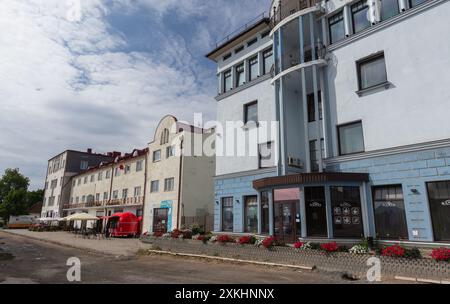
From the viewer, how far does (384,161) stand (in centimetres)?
1505

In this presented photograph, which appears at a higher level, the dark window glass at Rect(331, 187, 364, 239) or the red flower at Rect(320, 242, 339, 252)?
the dark window glass at Rect(331, 187, 364, 239)

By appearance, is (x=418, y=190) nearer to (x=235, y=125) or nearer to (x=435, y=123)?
(x=435, y=123)

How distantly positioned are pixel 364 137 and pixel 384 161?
5.51 ft

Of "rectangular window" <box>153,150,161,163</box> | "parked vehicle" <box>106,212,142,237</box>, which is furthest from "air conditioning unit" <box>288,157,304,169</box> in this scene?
"parked vehicle" <box>106,212,142,237</box>

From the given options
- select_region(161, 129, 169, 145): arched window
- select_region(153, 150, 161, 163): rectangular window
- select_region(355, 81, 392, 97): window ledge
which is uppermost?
select_region(161, 129, 169, 145): arched window

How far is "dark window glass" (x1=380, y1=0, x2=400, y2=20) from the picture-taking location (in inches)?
626

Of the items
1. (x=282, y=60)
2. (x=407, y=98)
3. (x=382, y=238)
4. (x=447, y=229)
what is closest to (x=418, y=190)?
(x=447, y=229)

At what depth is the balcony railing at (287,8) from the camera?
1923cm

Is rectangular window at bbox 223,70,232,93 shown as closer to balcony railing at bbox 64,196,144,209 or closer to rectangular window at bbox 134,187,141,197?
balcony railing at bbox 64,196,144,209

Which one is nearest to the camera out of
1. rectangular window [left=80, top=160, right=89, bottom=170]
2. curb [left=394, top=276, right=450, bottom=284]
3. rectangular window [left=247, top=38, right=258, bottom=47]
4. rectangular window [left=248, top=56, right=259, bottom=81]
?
curb [left=394, top=276, right=450, bottom=284]

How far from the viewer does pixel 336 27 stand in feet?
60.7

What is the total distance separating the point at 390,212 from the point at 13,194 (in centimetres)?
8050

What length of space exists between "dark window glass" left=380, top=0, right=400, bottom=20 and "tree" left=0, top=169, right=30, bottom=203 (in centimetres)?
8520

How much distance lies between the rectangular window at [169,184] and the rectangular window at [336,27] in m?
20.9
